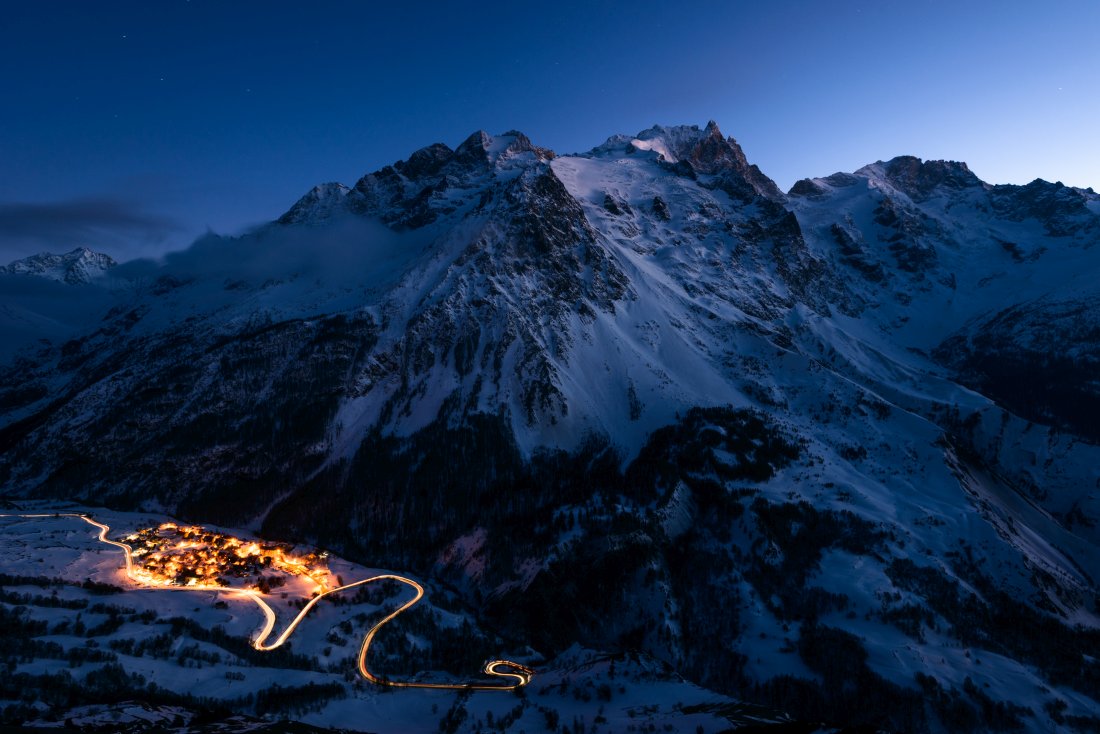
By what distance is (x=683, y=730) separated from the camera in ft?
200

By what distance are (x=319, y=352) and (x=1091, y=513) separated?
206166mm

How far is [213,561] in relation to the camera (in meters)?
122

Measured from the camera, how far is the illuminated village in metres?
111

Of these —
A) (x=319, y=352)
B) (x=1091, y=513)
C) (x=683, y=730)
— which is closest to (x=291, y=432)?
(x=319, y=352)

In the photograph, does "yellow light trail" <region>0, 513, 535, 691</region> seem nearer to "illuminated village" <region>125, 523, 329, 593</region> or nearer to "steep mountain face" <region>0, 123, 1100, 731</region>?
"illuminated village" <region>125, 523, 329, 593</region>

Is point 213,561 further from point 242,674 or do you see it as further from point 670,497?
point 670,497

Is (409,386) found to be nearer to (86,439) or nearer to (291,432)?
(291,432)

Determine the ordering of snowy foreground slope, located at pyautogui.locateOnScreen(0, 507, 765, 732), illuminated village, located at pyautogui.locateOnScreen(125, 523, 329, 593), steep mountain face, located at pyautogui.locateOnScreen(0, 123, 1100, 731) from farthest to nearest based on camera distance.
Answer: illuminated village, located at pyautogui.locateOnScreen(125, 523, 329, 593) → steep mountain face, located at pyautogui.locateOnScreen(0, 123, 1100, 731) → snowy foreground slope, located at pyautogui.locateOnScreen(0, 507, 765, 732)

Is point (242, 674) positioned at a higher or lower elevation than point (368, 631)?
higher

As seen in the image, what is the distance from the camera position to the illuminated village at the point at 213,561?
11144cm

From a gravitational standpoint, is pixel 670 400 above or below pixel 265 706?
above

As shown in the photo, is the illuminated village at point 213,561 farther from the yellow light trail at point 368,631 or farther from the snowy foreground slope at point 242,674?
the snowy foreground slope at point 242,674

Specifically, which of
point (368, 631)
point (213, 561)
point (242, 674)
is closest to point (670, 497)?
point (368, 631)

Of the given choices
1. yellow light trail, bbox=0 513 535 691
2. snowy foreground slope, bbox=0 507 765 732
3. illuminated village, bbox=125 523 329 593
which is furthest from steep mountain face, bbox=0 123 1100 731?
snowy foreground slope, bbox=0 507 765 732
